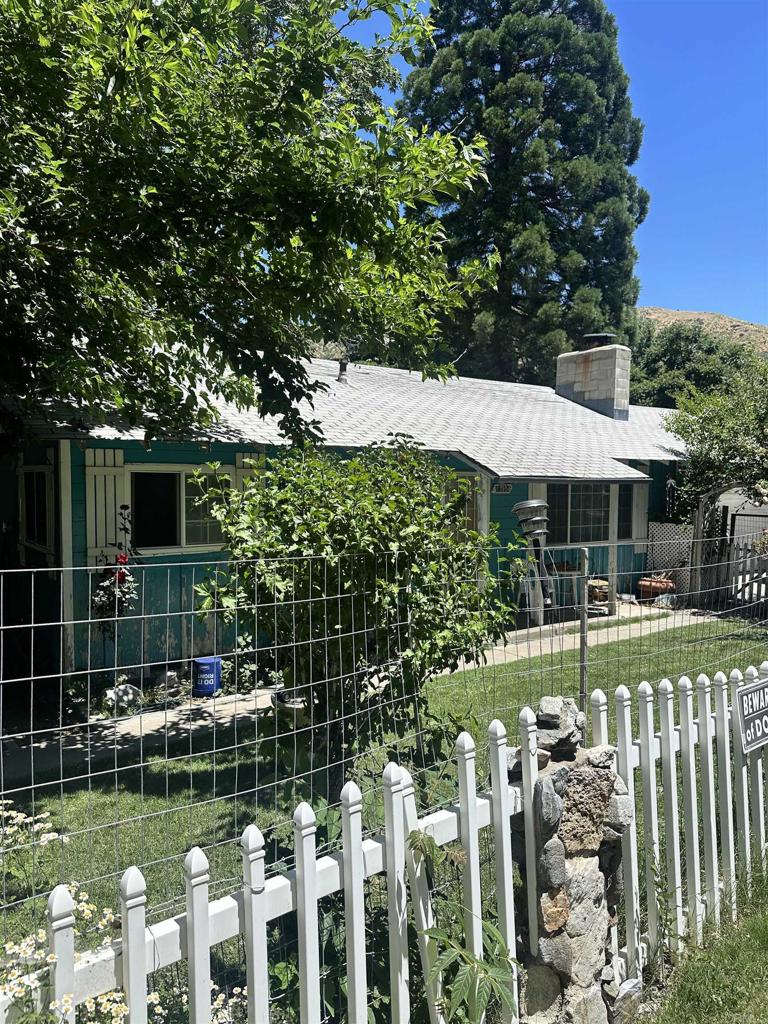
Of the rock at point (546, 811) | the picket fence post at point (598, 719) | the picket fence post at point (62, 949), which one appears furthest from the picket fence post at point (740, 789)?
the picket fence post at point (62, 949)

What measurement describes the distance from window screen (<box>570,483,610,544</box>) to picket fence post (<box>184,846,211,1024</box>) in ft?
47.8

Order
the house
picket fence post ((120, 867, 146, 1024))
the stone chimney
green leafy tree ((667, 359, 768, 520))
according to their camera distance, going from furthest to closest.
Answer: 1. the stone chimney
2. green leafy tree ((667, 359, 768, 520))
3. the house
4. picket fence post ((120, 867, 146, 1024))

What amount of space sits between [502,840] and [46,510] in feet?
26.8

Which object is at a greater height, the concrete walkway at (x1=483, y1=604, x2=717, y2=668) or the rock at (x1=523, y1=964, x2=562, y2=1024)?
the concrete walkway at (x1=483, y1=604, x2=717, y2=668)

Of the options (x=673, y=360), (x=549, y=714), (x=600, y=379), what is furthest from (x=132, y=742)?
(x=673, y=360)

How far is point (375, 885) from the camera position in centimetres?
317

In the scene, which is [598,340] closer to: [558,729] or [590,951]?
[558,729]

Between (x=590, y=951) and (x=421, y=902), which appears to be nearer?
(x=421, y=902)

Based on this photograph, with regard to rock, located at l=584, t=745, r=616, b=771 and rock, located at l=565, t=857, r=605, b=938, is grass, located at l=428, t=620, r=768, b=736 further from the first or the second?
rock, located at l=565, t=857, r=605, b=938

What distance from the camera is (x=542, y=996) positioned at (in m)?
2.73

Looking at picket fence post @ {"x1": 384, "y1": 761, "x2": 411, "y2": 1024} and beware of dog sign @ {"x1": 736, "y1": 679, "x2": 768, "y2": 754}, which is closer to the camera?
picket fence post @ {"x1": 384, "y1": 761, "x2": 411, "y2": 1024}

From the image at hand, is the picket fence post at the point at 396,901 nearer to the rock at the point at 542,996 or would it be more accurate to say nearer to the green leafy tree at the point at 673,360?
the rock at the point at 542,996

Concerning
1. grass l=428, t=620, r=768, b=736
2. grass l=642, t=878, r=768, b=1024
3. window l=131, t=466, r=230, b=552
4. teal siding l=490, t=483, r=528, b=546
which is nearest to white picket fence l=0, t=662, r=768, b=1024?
grass l=642, t=878, r=768, b=1024

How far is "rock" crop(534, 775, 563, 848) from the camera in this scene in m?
2.74
